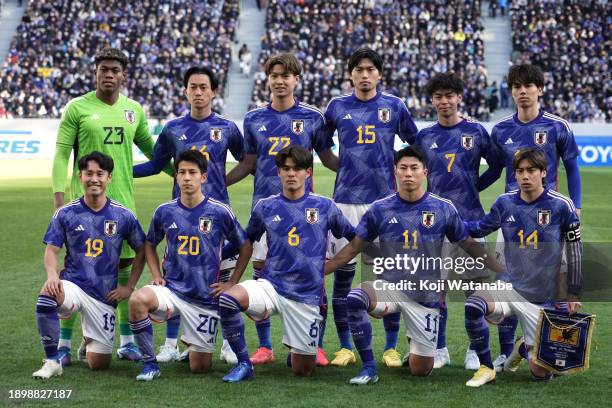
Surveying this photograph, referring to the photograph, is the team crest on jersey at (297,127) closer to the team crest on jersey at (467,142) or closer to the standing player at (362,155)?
the standing player at (362,155)

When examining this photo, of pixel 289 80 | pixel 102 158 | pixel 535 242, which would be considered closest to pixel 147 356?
pixel 102 158

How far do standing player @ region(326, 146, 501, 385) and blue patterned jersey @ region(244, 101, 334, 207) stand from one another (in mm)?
805

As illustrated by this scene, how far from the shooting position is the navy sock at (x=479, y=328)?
6.25m

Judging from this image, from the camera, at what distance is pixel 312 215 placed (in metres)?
6.55

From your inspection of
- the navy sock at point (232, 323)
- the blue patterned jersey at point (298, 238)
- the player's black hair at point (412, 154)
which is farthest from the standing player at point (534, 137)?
the navy sock at point (232, 323)

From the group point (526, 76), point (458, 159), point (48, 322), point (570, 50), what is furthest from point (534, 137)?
point (570, 50)

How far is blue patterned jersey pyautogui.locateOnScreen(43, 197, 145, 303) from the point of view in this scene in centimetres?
659

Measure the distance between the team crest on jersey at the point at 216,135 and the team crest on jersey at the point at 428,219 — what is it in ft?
5.72

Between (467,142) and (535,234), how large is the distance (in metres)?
0.98

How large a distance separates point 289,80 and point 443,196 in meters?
1.48

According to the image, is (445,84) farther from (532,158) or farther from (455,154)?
(532,158)

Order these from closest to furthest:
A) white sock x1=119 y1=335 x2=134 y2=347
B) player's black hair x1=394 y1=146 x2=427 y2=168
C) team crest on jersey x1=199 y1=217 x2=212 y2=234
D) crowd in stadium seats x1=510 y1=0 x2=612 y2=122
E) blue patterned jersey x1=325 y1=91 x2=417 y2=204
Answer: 1. player's black hair x1=394 y1=146 x2=427 y2=168
2. team crest on jersey x1=199 y1=217 x2=212 y2=234
3. white sock x1=119 y1=335 x2=134 y2=347
4. blue patterned jersey x1=325 y1=91 x2=417 y2=204
5. crowd in stadium seats x1=510 y1=0 x2=612 y2=122

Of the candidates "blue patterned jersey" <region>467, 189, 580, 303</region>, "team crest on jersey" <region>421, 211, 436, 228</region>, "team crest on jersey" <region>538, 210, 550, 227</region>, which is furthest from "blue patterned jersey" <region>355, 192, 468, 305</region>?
"team crest on jersey" <region>538, 210, 550, 227</region>

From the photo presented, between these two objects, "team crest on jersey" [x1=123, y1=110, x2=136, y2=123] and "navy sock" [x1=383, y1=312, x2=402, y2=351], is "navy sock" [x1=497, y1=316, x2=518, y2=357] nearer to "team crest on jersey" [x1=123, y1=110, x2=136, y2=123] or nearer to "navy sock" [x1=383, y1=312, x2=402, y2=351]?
"navy sock" [x1=383, y1=312, x2=402, y2=351]
